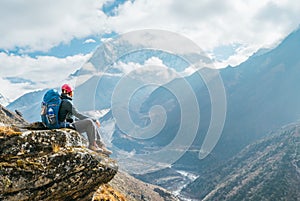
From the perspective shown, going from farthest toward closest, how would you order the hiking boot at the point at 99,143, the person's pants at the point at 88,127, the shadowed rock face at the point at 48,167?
1. the hiking boot at the point at 99,143
2. the person's pants at the point at 88,127
3. the shadowed rock face at the point at 48,167

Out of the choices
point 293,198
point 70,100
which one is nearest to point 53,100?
point 70,100

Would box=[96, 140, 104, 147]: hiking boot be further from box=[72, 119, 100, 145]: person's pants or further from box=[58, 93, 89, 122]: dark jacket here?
box=[58, 93, 89, 122]: dark jacket

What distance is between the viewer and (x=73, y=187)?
13.5 m

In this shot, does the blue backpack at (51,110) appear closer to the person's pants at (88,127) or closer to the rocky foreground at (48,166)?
the rocky foreground at (48,166)

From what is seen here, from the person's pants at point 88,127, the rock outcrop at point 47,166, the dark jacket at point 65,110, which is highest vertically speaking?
the dark jacket at point 65,110

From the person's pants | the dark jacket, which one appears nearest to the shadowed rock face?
the dark jacket

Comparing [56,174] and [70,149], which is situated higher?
[70,149]

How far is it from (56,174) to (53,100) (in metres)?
3.97

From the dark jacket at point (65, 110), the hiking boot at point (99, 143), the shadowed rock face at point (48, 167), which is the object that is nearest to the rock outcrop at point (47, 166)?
the shadowed rock face at point (48, 167)

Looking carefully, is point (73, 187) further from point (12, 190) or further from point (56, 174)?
point (12, 190)

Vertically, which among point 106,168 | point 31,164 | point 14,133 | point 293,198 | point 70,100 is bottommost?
point 293,198

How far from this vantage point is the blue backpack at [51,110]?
1503cm

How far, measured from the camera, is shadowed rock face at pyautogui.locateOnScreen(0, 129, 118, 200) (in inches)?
469

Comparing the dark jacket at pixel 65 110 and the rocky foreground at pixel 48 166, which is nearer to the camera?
the rocky foreground at pixel 48 166
